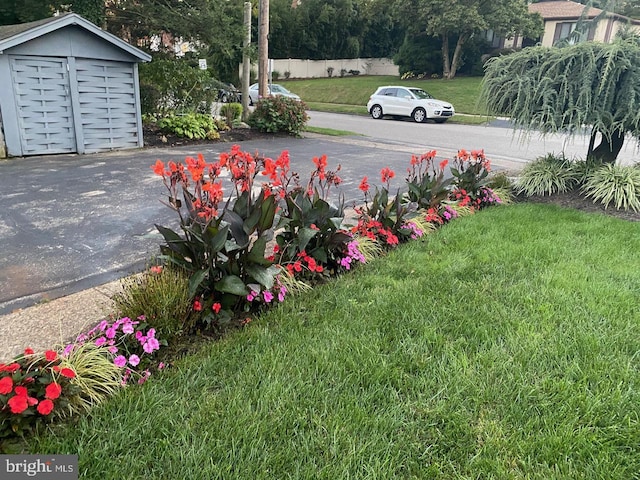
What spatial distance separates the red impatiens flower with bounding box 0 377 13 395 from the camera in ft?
5.69

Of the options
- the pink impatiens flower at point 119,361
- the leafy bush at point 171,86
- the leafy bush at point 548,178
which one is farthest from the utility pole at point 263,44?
the pink impatiens flower at point 119,361

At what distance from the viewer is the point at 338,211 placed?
3.53 metres

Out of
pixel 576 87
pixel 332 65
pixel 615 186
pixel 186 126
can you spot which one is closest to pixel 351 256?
pixel 576 87

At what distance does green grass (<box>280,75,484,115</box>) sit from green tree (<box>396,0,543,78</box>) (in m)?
2.80

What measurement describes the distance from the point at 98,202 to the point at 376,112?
16.0m

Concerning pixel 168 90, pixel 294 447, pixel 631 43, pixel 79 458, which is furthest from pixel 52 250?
pixel 168 90

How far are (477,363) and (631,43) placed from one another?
16.7 ft

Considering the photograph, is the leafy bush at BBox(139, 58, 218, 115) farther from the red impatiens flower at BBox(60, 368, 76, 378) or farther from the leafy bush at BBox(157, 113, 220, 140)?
the red impatiens flower at BBox(60, 368, 76, 378)

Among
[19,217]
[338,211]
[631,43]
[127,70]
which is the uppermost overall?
[631,43]

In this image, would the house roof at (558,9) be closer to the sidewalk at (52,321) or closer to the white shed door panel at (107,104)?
the white shed door panel at (107,104)

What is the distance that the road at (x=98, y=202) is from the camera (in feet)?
11.8

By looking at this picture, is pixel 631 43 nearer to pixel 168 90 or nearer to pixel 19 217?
pixel 19 217

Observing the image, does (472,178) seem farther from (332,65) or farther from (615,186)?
(332,65)

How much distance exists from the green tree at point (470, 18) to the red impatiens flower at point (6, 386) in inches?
1147
